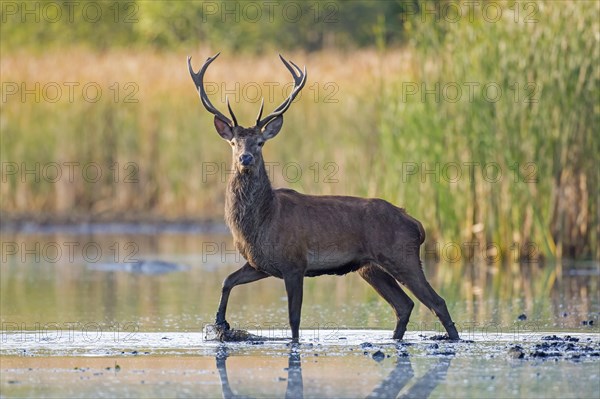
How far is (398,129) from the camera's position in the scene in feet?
61.1

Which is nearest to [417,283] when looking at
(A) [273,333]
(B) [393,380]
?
(A) [273,333]

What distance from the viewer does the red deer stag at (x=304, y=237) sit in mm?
11492

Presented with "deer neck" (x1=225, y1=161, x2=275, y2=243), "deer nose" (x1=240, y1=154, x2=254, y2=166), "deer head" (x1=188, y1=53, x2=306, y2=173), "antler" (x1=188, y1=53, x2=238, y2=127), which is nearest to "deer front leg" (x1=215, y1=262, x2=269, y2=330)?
"deer neck" (x1=225, y1=161, x2=275, y2=243)

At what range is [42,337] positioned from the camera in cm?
1138

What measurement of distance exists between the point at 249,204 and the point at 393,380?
270cm

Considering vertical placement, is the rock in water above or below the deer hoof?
below

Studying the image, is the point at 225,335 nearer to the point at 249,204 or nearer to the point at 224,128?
the point at 249,204

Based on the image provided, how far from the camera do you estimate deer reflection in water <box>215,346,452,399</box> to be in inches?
344

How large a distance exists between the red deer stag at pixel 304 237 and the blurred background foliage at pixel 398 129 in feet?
20.3

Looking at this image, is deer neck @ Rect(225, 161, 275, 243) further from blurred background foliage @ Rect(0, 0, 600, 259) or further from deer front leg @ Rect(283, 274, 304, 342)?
blurred background foliage @ Rect(0, 0, 600, 259)

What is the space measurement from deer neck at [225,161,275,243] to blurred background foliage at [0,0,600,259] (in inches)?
256

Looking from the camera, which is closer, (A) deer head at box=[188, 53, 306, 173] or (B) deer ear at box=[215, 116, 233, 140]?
(A) deer head at box=[188, 53, 306, 173]

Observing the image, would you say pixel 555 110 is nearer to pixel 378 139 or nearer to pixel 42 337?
pixel 378 139

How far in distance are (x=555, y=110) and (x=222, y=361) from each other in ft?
27.4
